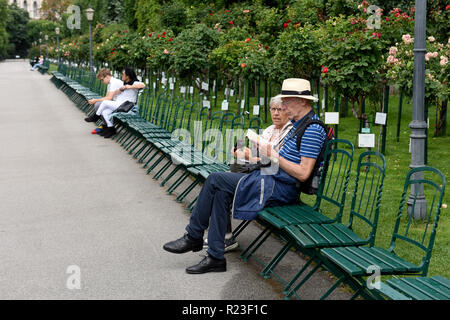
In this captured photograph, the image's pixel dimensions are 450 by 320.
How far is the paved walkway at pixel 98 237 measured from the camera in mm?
4918

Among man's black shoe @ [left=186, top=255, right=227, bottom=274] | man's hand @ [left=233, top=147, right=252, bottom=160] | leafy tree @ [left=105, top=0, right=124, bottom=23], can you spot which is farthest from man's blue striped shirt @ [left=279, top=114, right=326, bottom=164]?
leafy tree @ [left=105, top=0, right=124, bottom=23]

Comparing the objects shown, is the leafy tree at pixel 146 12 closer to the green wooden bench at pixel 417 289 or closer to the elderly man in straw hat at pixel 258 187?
the elderly man in straw hat at pixel 258 187

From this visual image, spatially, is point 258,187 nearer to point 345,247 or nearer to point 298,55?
point 345,247

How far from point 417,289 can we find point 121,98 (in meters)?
10.7

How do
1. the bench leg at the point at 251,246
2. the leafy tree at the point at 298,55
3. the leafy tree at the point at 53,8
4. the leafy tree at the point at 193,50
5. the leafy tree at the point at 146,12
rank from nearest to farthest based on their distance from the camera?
1. the bench leg at the point at 251,246
2. the leafy tree at the point at 298,55
3. the leafy tree at the point at 193,50
4. the leafy tree at the point at 146,12
5. the leafy tree at the point at 53,8

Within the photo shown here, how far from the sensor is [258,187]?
211 inches

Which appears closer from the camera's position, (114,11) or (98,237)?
(98,237)

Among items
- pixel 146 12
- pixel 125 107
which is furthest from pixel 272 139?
pixel 146 12

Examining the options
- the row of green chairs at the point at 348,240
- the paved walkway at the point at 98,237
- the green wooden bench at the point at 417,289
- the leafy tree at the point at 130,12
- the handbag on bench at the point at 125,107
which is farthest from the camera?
the leafy tree at the point at 130,12

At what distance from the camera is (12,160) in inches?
443

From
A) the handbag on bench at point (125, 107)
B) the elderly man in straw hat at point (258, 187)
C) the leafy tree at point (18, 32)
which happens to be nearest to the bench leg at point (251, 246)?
the elderly man in straw hat at point (258, 187)

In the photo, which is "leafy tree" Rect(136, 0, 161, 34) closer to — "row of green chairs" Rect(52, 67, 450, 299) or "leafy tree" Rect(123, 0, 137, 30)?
"leafy tree" Rect(123, 0, 137, 30)

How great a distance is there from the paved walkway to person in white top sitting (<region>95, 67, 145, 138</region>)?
66.3 inches

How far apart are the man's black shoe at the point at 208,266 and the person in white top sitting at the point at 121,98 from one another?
8.69m
